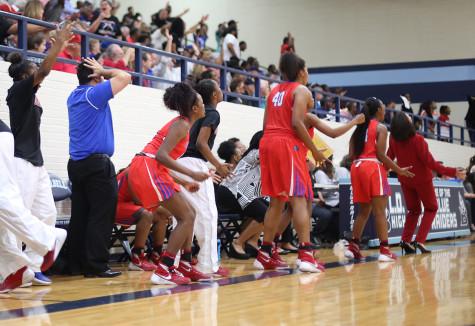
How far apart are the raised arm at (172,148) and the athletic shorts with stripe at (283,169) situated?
1.20 metres

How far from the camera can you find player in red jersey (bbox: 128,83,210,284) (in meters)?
5.84

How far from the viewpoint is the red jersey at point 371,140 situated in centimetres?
831

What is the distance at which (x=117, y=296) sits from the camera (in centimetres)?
520

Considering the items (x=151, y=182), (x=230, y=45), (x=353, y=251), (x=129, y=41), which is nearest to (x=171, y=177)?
(x=151, y=182)

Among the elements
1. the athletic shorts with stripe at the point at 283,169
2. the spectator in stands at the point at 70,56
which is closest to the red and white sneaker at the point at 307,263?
the athletic shorts with stripe at the point at 283,169

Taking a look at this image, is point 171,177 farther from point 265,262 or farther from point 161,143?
point 265,262

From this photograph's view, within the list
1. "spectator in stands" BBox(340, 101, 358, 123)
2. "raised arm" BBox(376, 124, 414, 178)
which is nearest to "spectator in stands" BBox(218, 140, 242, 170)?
"raised arm" BBox(376, 124, 414, 178)

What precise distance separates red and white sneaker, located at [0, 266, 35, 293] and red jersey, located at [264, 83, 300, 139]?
257cm

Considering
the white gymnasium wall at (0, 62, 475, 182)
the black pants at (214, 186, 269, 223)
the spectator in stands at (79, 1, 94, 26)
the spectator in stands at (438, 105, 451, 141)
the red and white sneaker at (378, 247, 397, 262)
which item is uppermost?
the spectator in stands at (79, 1, 94, 26)

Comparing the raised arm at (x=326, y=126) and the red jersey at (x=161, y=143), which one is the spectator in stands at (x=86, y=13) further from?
the red jersey at (x=161, y=143)

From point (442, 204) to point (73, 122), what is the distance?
752 cm

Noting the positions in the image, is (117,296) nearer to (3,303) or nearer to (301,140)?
(3,303)

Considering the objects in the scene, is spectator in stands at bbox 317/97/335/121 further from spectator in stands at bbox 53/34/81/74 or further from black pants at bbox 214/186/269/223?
spectator in stands at bbox 53/34/81/74

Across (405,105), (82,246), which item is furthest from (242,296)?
(405,105)
